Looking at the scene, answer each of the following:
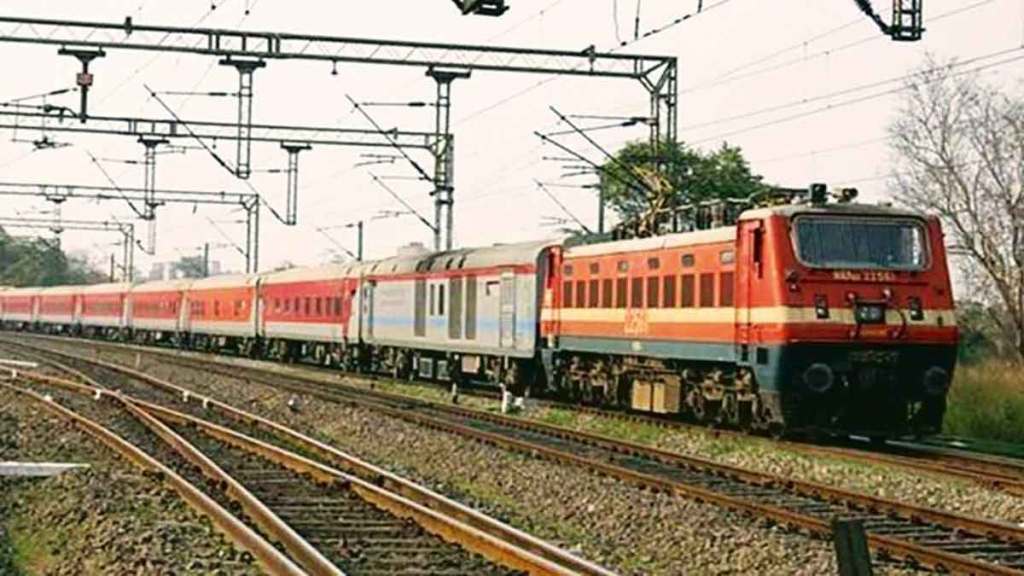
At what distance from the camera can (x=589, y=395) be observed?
91.5 ft

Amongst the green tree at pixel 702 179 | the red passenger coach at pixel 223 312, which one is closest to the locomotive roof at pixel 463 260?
the red passenger coach at pixel 223 312

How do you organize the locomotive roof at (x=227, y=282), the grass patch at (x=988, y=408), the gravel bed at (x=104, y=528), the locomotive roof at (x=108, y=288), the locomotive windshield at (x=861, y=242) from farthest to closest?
the locomotive roof at (x=108, y=288) < the locomotive roof at (x=227, y=282) < the grass patch at (x=988, y=408) < the locomotive windshield at (x=861, y=242) < the gravel bed at (x=104, y=528)

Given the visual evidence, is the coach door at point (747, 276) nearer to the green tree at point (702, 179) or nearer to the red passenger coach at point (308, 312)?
the red passenger coach at point (308, 312)

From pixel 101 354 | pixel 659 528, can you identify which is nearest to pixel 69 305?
pixel 101 354

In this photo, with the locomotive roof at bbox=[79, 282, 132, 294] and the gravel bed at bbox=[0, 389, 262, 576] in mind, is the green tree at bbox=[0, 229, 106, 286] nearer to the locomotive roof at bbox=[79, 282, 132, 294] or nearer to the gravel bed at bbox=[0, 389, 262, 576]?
the locomotive roof at bbox=[79, 282, 132, 294]

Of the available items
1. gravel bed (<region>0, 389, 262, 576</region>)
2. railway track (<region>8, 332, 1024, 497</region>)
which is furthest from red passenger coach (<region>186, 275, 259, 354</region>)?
gravel bed (<region>0, 389, 262, 576</region>)

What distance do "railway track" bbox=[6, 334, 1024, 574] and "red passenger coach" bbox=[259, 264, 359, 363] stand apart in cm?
2006

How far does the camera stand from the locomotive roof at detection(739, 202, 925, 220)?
20094mm

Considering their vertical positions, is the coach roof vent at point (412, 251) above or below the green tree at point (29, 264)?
below

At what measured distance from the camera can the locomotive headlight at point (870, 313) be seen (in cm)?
2002

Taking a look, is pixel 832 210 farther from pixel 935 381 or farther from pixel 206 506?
pixel 206 506

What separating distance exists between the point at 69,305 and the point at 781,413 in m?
69.5

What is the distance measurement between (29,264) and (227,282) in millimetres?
91931

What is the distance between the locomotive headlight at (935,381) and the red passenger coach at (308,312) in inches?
988
